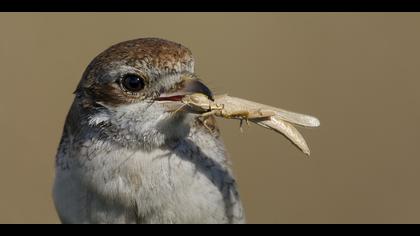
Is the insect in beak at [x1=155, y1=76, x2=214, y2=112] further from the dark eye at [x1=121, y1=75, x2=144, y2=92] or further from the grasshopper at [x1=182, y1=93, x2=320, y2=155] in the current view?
the dark eye at [x1=121, y1=75, x2=144, y2=92]

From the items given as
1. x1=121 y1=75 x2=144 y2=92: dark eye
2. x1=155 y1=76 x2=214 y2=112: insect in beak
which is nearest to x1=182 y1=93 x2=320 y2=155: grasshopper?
x1=155 y1=76 x2=214 y2=112: insect in beak

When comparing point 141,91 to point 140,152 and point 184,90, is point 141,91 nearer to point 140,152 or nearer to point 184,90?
point 184,90

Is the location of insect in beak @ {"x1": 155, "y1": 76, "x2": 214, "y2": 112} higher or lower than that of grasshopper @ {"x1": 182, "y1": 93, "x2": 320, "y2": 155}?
higher

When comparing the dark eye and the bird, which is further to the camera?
the dark eye

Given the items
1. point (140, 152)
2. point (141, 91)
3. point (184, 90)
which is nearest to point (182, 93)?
point (184, 90)
